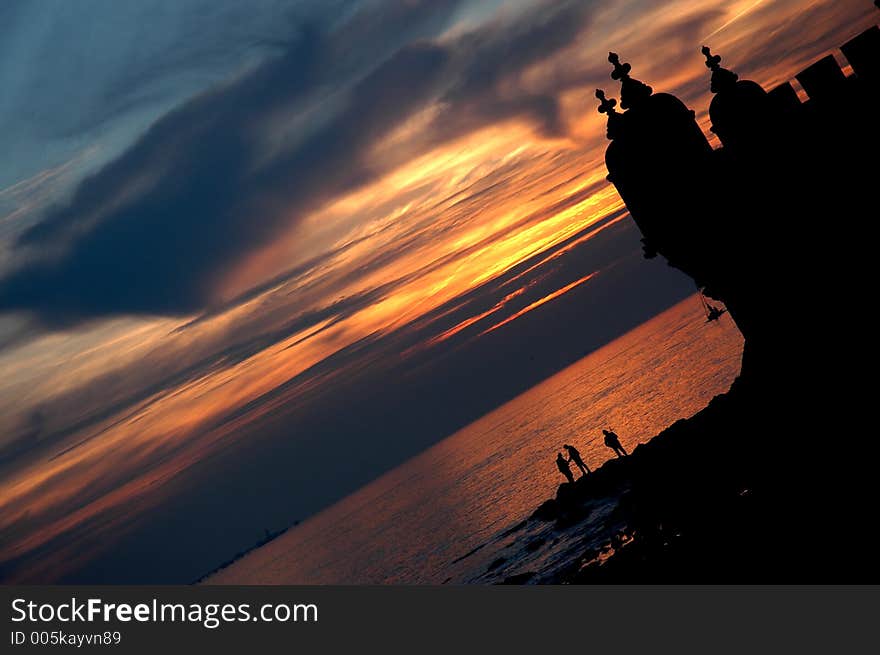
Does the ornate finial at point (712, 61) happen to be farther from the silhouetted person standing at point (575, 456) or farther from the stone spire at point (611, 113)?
the silhouetted person standing at point (575, 456)

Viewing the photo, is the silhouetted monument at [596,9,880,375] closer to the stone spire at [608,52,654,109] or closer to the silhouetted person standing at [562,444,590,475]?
the stone spire at [608,52,654,109]

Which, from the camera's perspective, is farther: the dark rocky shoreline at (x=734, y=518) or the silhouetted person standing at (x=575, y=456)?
the silhouetted person standing at (x=575, y=456)

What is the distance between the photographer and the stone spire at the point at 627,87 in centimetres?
2362

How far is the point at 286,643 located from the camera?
1964 cm

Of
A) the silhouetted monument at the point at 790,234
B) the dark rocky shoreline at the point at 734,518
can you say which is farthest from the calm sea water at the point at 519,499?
the silhouetted monument at the point at 790,234

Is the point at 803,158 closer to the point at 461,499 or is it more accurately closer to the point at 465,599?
the point at 465,599

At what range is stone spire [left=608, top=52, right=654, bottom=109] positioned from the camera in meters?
23.6

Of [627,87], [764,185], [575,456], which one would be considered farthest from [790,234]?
[575,456]

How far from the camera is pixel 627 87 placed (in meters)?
23.8

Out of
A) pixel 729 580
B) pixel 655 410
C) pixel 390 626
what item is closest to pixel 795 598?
pixel 729 580

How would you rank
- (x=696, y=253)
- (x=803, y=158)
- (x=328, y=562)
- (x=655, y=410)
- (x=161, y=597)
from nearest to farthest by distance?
(x=803, y=158)
(x=161, y=597)
(x=696, y=253)
(x=655, y=410)
(x=328, y=562)

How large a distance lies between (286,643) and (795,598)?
11261 millimetres

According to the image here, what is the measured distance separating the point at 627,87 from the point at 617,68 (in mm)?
601

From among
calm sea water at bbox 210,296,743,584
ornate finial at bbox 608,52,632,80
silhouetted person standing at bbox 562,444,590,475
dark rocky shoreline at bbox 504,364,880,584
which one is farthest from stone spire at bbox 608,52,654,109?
silhouetted person standing at bbox 562,444,590,475
